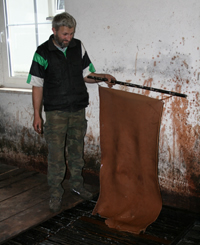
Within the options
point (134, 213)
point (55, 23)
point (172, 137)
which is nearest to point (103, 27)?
point (55, 23)

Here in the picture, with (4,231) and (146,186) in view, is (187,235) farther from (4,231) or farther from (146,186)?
(4,231)

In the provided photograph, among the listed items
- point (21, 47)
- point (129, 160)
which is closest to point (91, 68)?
point (129, 160)

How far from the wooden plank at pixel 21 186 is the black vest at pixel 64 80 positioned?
979 mm

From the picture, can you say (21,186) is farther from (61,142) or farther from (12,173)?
(61,142)

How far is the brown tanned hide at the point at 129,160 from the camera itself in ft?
7.14

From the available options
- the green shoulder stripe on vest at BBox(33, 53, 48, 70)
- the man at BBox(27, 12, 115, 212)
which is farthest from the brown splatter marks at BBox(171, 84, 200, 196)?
the green shoulder stripe on vest at BBox(33, 53, 48, 70)

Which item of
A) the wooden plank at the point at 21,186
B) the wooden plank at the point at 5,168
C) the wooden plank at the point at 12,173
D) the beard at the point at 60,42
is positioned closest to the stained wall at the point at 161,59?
the beard at the point at 60,42

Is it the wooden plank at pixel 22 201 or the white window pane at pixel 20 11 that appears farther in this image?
the white window pane at pixel 20 11

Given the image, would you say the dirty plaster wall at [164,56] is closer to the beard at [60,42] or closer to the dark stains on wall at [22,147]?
the beard at [60,42]

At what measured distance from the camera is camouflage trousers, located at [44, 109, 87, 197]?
8.08 feet

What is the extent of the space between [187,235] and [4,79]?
8.96 feet

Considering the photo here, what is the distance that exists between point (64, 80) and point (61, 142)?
0.52 metres

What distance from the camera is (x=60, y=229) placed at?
89.9 inches

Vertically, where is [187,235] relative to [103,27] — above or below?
below
